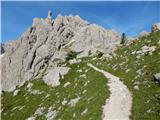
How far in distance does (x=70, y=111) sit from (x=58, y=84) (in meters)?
17.1

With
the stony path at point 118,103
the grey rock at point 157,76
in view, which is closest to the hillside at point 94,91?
the stony path at point 118,103

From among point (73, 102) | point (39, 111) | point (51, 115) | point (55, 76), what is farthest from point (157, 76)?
point (55, 76)

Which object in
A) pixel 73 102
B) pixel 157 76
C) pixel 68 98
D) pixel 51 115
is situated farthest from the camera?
pixel 68 98

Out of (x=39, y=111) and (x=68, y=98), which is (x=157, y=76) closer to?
(x=68, y=98)

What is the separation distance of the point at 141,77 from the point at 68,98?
36.9 feet

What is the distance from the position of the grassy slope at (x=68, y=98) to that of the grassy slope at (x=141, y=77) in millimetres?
3712

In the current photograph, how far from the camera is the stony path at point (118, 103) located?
31.6 meters

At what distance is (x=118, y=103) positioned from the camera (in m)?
35.0

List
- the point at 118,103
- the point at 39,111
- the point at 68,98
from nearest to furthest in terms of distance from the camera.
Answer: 1. the point at 118,103
2. the point at 68,98
3. the point at 39,111

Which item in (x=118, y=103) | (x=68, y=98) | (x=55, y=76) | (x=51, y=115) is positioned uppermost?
(x=55, y=76)

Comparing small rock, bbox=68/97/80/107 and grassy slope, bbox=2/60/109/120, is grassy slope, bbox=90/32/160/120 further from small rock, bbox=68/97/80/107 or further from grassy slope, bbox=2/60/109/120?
small rock, bbox=68/97/80/107

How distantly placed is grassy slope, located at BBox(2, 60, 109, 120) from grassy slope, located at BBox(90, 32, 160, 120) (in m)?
3.71

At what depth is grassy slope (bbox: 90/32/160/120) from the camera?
31511mm

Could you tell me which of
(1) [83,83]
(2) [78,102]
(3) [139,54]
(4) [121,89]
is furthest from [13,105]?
(3) [139,54]
